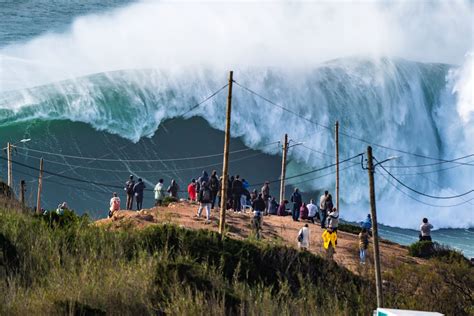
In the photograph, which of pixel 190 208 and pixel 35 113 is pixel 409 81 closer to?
pixel 35 113

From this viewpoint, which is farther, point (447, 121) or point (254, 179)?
point (447, 121)

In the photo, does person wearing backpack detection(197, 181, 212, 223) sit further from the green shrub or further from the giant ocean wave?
the giant ocean wave

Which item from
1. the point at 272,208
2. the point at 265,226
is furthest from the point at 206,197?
the point at 272,208

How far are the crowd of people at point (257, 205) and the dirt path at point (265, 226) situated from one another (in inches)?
15.8

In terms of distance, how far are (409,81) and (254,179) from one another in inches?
904

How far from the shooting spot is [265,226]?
3017 cm

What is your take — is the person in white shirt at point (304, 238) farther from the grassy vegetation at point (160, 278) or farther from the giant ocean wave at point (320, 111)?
the giant ocean wave at point (320, 111)

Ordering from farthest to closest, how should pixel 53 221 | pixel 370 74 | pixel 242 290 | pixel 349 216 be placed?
pixel 370 74 → pixel 349 216 → pixel 53 221 → pixel 242 290

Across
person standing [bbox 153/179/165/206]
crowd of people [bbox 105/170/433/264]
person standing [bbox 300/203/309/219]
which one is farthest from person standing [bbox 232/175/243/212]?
person standing [bbox 153/179/165/206]

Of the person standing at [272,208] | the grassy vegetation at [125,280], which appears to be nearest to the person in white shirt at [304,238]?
the grassy vegetation at [125,280]

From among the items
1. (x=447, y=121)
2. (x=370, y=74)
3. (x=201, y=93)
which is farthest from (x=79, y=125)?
(x=447, y=121)

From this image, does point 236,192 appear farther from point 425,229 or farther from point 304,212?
point 425,229

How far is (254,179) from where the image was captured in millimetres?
53906

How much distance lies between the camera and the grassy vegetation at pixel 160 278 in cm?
1393
